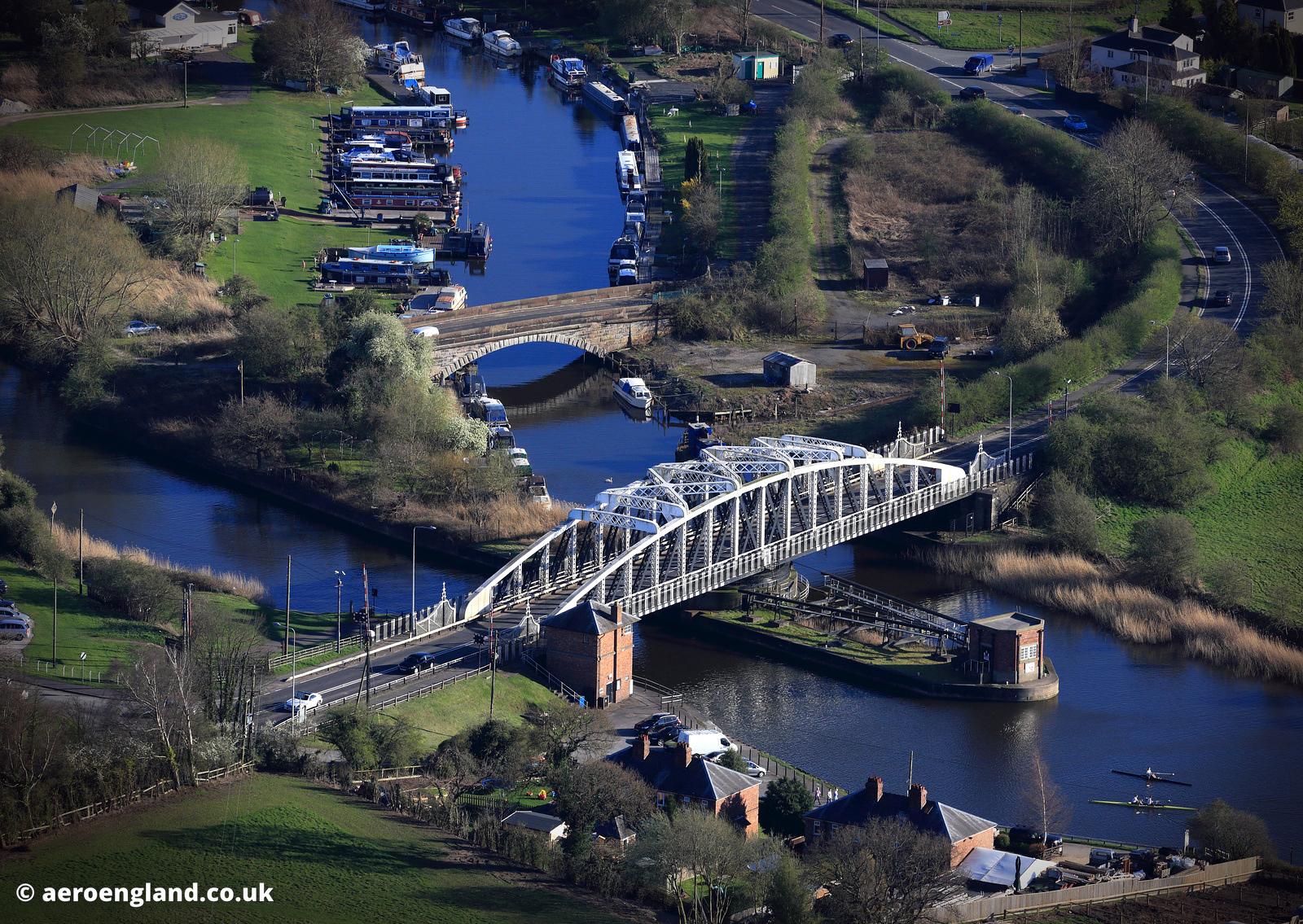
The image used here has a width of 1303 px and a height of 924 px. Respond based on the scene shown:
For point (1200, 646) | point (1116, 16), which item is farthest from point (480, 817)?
point (1116, 16)

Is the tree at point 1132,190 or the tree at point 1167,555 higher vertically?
the tree at point 1132,190

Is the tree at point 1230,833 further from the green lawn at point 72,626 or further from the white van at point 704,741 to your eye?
the green lawn at point 72,626

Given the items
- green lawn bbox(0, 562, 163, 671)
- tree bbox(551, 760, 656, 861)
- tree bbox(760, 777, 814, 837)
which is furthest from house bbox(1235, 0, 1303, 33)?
tree bbox(551, 760, 656, 861)

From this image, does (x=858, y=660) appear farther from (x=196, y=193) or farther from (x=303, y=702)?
(x=196, y=193)

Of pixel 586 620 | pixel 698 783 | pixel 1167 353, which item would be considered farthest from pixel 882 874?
pixel 1167 353

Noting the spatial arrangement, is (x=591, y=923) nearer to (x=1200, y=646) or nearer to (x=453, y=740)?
(x=453, y=740)

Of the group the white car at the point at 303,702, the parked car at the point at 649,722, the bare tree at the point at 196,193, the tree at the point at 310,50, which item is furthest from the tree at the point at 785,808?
the tree at the point at 310,50

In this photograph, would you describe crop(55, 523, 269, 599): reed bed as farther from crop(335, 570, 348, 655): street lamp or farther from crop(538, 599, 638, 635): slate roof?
crop(538, 599, 638, 635): slate roof
